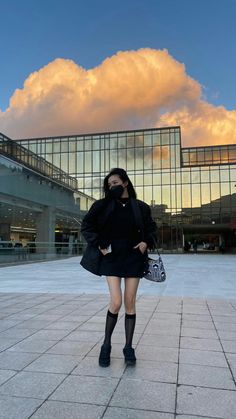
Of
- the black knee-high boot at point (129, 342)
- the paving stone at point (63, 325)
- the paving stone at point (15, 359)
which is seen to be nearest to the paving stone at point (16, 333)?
the paving stone at point (63, 325)

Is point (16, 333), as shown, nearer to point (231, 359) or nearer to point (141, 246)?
point (141, 246)

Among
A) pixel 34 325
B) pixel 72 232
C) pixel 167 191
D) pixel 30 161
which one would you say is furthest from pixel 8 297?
pixel 167 191

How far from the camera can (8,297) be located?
350 inches

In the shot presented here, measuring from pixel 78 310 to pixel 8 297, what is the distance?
238 centimetres

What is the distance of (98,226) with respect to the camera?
405 centimetres

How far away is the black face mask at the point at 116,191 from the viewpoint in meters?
4.04

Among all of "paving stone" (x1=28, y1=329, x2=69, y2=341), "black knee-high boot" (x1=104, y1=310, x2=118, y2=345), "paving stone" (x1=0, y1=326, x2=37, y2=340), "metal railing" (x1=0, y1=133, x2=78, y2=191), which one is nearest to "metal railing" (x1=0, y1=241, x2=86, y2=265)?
"metal railing" (x1=0, y1=133, x2=78, y2=191)

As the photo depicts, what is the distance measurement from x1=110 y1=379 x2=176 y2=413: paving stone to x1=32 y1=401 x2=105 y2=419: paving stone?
0.18 metres

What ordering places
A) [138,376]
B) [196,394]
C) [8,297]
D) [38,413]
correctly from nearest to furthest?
[38,413]
[196,394]
[138,376]
[8,297]

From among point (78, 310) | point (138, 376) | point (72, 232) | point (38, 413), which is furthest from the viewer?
point (72, 232)

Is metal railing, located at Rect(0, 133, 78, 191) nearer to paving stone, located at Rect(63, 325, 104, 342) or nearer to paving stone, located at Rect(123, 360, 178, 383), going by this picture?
paving stone, located at Rect(63, 325, 104, 342)

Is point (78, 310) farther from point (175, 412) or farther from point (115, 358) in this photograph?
point (175, 412)

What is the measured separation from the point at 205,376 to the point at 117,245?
1476 mm

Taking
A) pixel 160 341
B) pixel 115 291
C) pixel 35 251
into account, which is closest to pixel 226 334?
pixel 160 341
